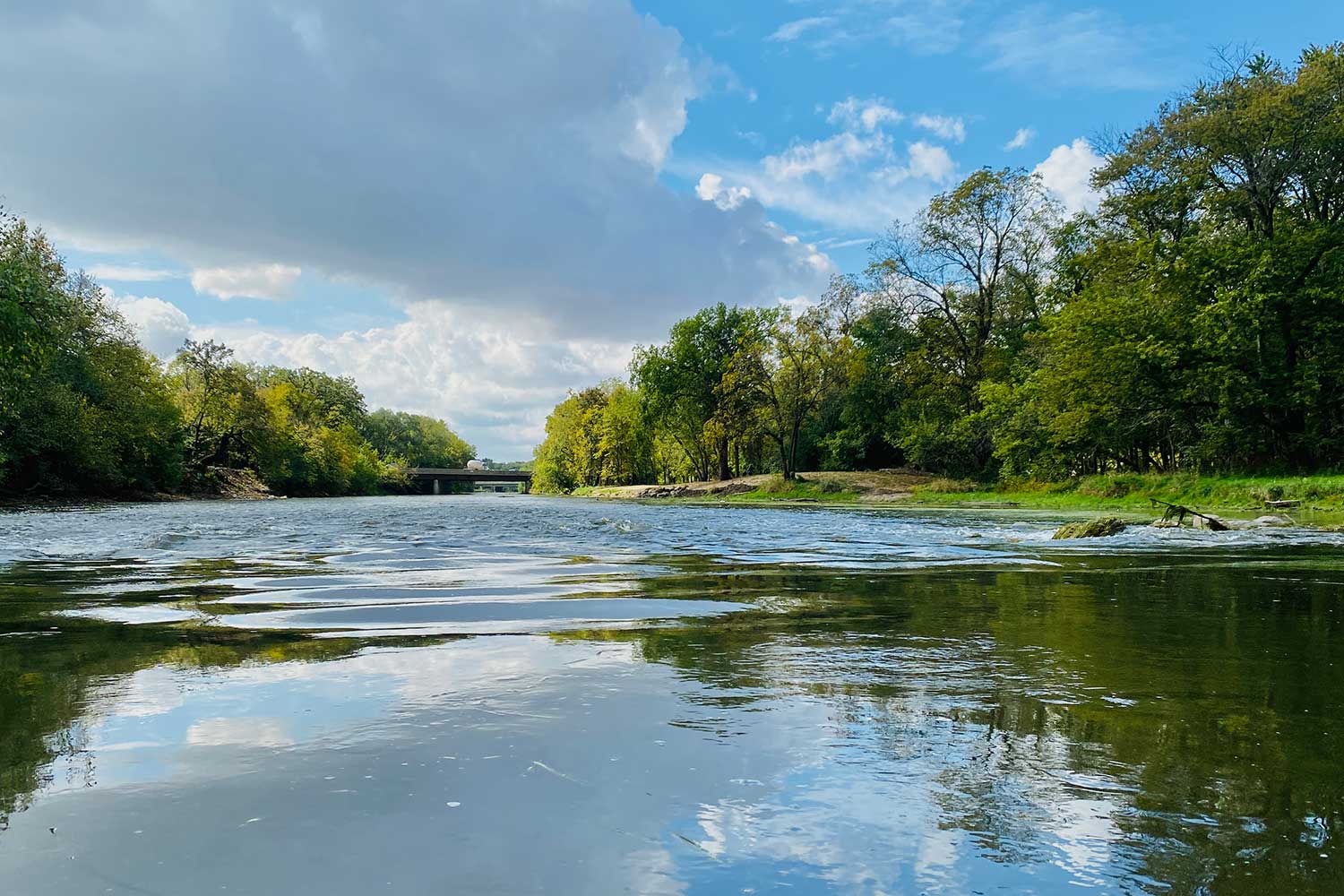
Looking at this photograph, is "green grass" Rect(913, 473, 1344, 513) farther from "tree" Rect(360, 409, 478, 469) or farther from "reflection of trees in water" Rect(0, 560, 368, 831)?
"tree" Rect(360, 409, 478, 469)

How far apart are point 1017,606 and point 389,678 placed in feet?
14.7

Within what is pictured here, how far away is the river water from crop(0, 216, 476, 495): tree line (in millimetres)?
20988

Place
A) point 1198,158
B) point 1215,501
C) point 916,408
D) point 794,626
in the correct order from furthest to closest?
point 916,408, point 1198,158, point 1215,501, point 794,626

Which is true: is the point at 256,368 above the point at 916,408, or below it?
above

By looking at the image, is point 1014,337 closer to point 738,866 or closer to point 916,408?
point 916,408

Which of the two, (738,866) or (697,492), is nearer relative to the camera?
(738,866)

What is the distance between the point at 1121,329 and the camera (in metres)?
28.0

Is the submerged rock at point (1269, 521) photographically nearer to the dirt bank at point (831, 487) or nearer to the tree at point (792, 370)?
A: the dirt bank at point (831, 487)

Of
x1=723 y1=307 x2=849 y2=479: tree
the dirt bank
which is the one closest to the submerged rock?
the dirt bank

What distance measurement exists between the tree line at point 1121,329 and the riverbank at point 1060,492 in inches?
79.7

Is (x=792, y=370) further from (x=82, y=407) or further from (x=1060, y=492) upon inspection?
(x=82, y=407)

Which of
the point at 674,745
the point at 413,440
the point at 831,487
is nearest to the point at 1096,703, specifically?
the point at 674,745

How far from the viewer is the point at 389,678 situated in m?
3.54

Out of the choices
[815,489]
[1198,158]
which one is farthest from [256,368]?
[1198,158]
